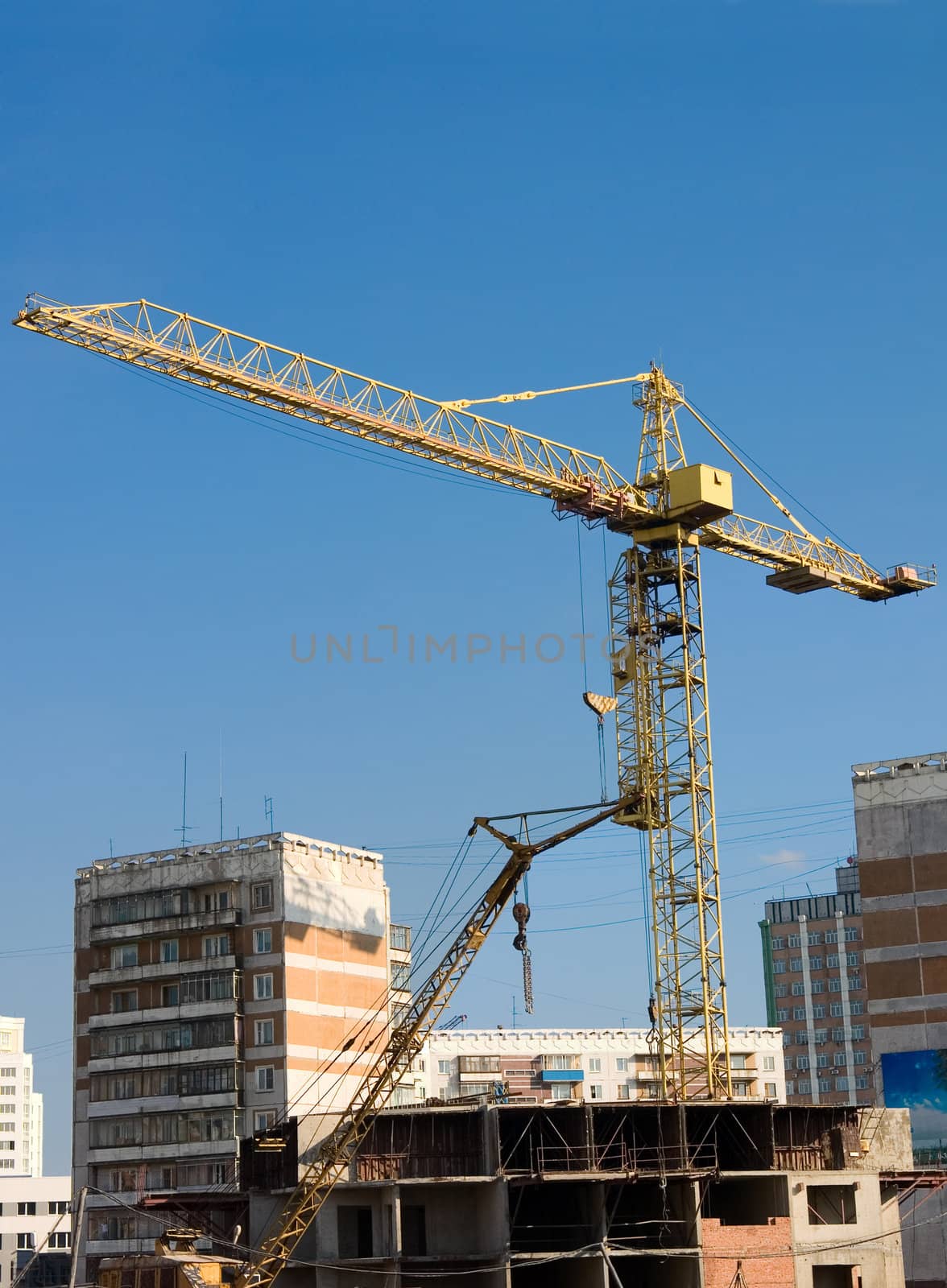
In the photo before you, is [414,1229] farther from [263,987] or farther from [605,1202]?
[263,987]

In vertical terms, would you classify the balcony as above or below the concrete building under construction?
above

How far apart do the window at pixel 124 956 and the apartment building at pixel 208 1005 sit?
0.49 ft

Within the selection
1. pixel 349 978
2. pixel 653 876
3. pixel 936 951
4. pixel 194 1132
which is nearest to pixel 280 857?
pixel 349 978

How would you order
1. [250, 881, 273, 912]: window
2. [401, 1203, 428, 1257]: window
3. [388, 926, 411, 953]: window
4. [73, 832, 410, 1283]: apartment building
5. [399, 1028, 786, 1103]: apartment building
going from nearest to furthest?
[401, 1203, 428, 1257]: window < [73, 832, 410, 1283]: apartment building < [250, 881, 273, 912]: window < [388, 926, 411, 953]: window < [399, 1028, 786, 1103]: apartment building

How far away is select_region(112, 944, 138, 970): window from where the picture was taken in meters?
123

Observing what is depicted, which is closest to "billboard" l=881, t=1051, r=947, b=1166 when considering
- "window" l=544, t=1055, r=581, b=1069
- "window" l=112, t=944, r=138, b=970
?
"window" l=112, t=944, r=138, b=970

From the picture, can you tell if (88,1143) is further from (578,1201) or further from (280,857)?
(578,1201)

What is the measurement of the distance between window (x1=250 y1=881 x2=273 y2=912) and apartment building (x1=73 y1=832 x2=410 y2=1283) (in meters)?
0.11

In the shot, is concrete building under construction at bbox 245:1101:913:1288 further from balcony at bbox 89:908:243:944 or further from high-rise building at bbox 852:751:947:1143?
balcony at bbox 89:908:243:944

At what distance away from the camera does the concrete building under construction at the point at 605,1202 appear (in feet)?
245

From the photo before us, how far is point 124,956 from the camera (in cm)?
12331

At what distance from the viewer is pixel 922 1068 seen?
349 ft

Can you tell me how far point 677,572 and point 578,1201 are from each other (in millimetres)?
37024

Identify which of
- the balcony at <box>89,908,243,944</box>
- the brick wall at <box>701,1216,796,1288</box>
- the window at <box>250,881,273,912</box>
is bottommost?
the brick wall at <box>701,1216,796,1288</box>
